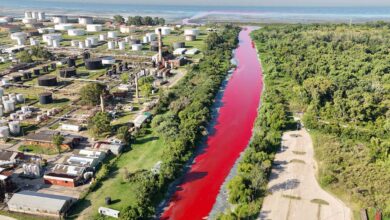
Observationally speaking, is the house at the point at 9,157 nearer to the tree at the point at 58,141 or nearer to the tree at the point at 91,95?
the tree at the point at 58,141

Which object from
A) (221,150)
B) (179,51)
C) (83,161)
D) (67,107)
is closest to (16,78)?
(67,107)

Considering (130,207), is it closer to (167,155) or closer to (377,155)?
(167,155)

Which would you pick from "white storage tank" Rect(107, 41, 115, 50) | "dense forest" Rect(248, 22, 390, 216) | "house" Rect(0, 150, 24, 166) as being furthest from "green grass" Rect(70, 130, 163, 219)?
"white storage tank" Rect(107, 41, 115, 50)

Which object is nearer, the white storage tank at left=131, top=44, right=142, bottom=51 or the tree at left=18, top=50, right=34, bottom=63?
the tree at left=18, top=50, right=34, bottom=63

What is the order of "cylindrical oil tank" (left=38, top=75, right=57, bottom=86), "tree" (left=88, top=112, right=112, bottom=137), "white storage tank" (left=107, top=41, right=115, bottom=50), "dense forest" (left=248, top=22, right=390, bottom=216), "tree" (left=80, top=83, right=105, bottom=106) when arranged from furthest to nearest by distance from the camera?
"white storage tank" (left=107, top=41, right=115, bottom=50) → "cylindrical oil tank" (left=38, top=75, right=57, bottom=86) → "tree" (left=80, top=83, right=105, bottom=106) → "tree" (left=88, top=112, right=112, bottom=137) → "dense forest" (left=248, top=22, right=390, bottom=216)

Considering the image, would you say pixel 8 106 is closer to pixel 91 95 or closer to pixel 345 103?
pixel 91 95

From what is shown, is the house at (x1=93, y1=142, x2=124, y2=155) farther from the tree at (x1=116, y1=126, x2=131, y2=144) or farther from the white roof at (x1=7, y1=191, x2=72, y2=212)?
the white roof at (x1=7, y1=191, x2=72, y2=212)

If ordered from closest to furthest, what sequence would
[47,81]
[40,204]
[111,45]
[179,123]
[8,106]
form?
1. [40,204]
2. [179,123]
3. [8,106]
4. [47,81]
5. [111,45]
